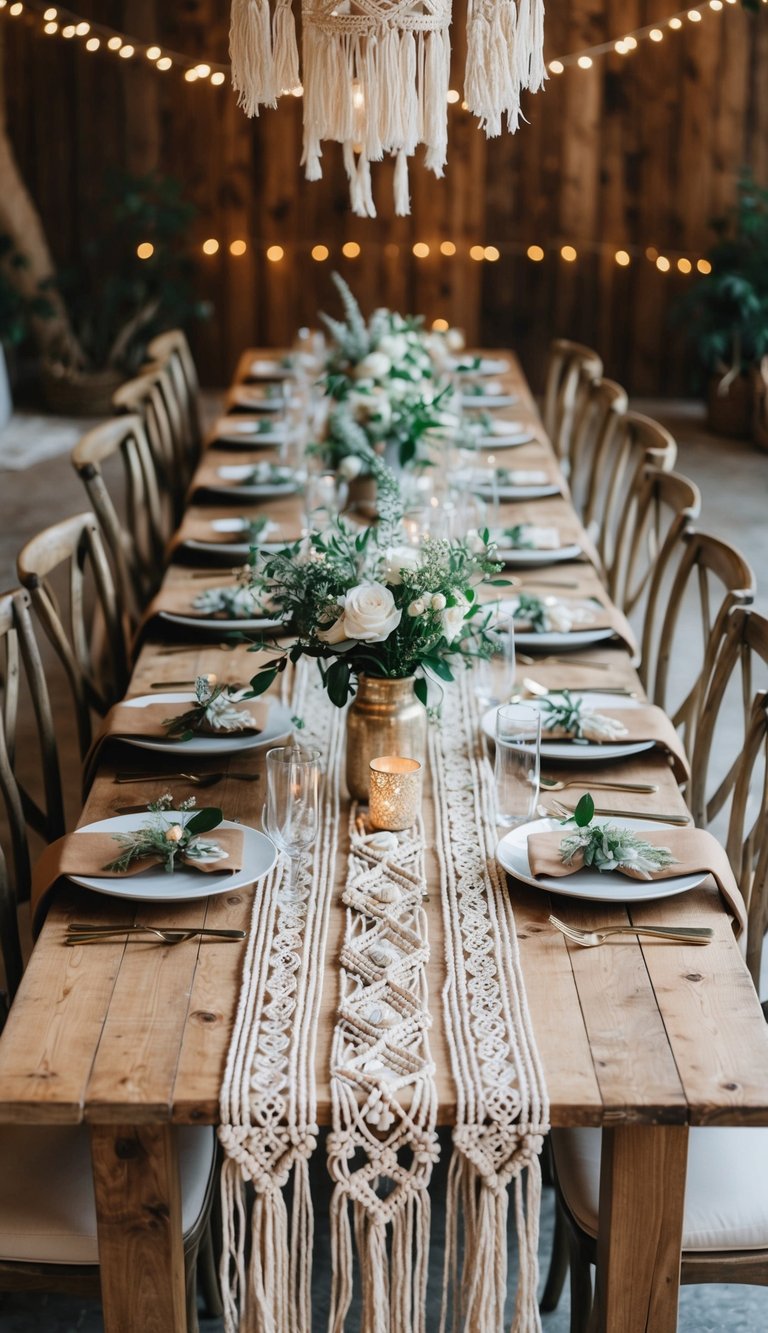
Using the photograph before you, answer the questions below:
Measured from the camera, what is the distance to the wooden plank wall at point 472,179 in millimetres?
7926

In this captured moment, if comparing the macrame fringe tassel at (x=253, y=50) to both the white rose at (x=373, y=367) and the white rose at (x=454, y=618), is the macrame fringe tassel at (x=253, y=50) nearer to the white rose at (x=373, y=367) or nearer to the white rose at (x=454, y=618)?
the white rose at (x=454, y=618)

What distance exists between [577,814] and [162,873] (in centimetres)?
60

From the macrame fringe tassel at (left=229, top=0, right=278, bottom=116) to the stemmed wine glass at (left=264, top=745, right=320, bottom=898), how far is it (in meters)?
1.09

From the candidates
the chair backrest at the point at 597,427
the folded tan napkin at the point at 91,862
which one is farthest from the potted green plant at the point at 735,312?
the folded tan napkin at the point at 91,862

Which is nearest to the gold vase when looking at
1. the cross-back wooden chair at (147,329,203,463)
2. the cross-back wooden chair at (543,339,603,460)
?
the cross-back wooden chair at (543,339,603,460)

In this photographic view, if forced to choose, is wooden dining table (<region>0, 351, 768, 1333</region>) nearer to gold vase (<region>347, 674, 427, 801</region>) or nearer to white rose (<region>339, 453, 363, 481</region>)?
gold vase (<region>347, 674, 427, 801</region>)

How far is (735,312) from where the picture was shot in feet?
24.7

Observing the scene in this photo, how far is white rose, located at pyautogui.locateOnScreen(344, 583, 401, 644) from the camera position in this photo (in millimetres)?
2059

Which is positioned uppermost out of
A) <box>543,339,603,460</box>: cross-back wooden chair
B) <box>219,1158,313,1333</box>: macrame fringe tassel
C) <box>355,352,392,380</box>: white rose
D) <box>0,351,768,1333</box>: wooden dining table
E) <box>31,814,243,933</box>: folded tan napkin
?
<box>355,352,392,380</box>: white rose

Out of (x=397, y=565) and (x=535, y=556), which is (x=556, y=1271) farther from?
(x=535, y=556)

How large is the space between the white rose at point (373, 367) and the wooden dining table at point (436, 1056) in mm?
2127

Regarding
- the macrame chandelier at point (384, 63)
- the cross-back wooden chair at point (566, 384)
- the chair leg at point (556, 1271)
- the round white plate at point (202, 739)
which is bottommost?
the chair leg at point (556, 1271)

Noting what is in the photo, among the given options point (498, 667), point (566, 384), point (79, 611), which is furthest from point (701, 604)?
point (566, 384)

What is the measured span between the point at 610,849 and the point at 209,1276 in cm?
96
